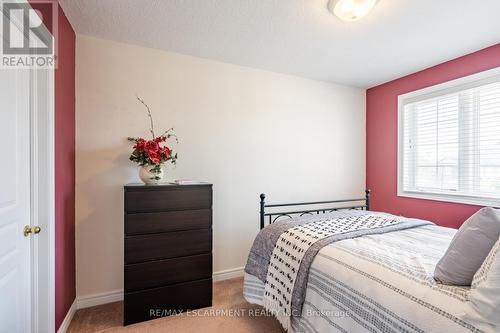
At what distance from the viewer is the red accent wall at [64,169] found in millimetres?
1758

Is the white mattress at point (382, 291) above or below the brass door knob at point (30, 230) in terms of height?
below

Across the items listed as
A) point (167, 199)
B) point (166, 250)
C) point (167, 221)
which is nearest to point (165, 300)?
point (166, 250)

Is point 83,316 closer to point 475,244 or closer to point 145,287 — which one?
point 145,287

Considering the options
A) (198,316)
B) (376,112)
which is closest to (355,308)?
(198,316)

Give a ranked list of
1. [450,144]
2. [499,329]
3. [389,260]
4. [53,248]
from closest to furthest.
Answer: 1. [499,329]
2. [389,260]
3. [53,248]
4. [450,144]

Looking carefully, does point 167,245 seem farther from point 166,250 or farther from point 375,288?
point 375,288

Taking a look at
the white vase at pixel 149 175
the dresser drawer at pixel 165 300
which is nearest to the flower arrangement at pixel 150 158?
the white vase at pixel 149 175

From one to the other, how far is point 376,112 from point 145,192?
10.8 ft

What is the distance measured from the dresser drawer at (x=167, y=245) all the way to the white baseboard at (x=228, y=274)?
701 millimetres

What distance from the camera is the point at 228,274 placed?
109 inches

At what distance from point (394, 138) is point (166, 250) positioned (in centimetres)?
313

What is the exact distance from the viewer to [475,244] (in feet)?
3.43

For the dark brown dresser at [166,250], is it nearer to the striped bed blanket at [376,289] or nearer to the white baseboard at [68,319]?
the white baseboard at [68,319]

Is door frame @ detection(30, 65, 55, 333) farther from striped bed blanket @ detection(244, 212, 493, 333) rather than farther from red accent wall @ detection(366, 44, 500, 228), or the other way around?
red accent wall @ detection(366, 44, 500, 228)
